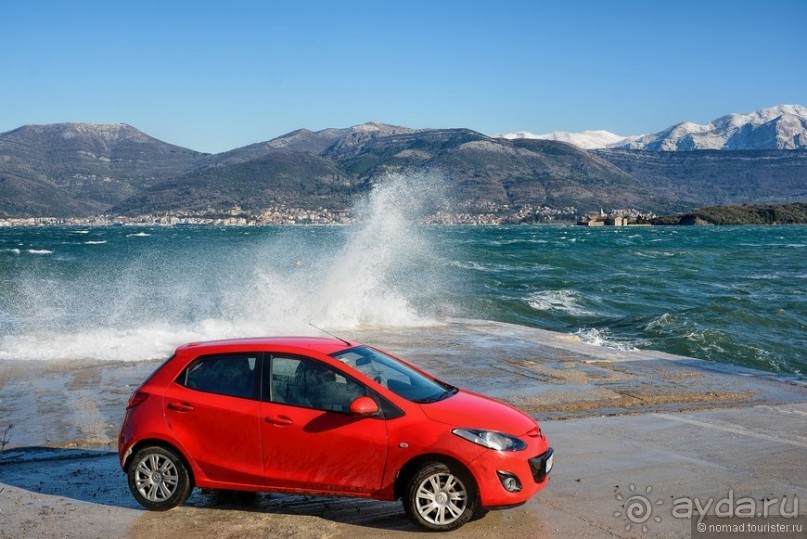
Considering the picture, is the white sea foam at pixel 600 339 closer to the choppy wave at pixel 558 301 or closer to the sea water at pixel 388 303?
the sea water at pixel 388 303

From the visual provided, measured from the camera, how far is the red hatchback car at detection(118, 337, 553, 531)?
19.6 ft

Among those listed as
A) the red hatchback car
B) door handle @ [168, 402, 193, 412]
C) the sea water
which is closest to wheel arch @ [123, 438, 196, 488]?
the red hatchback car

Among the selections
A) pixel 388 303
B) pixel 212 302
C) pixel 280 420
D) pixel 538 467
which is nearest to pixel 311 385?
pixel 280 420

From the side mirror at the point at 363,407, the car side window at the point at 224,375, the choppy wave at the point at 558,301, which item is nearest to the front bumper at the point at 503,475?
the side mirror at the point at 363,407

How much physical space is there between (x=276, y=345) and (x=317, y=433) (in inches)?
32.2

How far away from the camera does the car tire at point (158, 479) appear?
648cm

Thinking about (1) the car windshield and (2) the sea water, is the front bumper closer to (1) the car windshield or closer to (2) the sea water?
(1) the car windshield

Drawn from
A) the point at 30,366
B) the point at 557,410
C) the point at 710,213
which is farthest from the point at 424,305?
the point at 710,213

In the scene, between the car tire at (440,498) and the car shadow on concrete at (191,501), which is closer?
the car tire at (440,498)

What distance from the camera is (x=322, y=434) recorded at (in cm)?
616

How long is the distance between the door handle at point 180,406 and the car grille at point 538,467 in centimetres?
Result: 263

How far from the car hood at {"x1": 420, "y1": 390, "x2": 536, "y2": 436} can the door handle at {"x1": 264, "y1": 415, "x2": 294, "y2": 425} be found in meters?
1.00

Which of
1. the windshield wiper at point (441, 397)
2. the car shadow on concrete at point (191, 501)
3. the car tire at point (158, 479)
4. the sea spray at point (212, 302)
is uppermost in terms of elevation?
the windshield wiper at point (441, 397)

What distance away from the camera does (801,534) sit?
583cm
